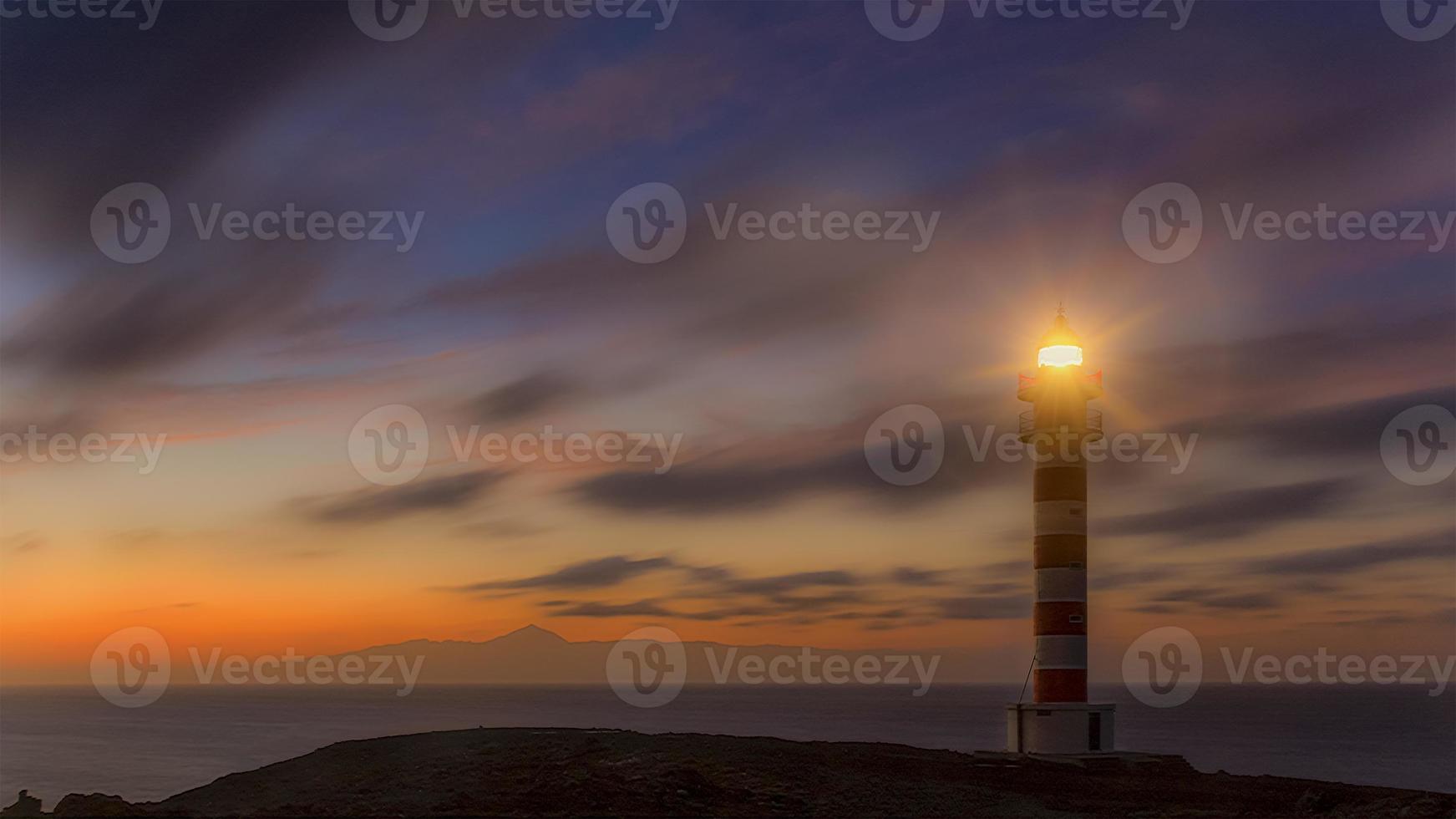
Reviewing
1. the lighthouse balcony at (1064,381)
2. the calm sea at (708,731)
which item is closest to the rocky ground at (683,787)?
the lighthouse balcony at (1064,381)

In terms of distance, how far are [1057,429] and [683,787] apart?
755 inches

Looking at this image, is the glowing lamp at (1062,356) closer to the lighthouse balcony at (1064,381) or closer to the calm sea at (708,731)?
the lighthouse balcony at (1064,381)

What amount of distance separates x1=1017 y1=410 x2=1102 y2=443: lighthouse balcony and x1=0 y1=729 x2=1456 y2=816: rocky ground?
34.5 feet

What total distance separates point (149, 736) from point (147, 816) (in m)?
156

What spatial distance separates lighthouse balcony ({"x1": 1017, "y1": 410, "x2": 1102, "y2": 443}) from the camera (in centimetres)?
3931

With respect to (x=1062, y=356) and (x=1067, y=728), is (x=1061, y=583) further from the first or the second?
(x=1062, y=356)

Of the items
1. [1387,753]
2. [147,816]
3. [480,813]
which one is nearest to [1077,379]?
[480,813]

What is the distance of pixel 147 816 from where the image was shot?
72.6ft

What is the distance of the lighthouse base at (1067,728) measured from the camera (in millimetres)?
37500

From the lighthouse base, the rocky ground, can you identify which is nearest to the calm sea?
the rocky ground

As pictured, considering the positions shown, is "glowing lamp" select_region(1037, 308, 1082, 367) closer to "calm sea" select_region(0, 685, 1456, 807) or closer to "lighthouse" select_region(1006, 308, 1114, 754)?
"lighthouse" select_region(1006, 308, 1114, 754)

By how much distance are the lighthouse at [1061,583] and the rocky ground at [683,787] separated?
3383 millimetres

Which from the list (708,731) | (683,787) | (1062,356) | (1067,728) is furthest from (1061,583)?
(708,731)

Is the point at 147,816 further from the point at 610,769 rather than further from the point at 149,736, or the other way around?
the point at 149,736
